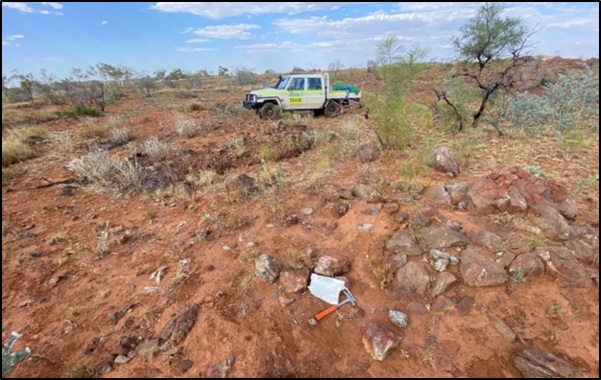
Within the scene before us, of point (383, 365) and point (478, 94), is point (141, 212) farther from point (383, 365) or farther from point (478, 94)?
point (478, 94)

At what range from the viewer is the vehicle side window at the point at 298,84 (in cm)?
977

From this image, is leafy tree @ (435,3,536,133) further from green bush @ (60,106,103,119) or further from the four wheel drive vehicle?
green bush @ (60,106,103,119)

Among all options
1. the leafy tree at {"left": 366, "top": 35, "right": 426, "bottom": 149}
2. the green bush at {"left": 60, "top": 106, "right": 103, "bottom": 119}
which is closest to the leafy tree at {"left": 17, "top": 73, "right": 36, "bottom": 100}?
the green bush at {"left": 60, "top": 106, "right": 103, "bottom": 119}

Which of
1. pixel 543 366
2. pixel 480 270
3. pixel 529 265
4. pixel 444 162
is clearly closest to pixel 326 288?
pixel 480 270

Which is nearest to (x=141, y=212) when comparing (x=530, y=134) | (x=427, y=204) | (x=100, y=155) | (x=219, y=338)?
(x=100, y=155)

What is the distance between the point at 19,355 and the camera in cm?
222

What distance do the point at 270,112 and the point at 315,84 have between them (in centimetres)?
186

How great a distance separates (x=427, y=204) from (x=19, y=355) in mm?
4219

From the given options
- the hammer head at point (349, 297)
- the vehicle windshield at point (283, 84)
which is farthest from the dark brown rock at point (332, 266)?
the vehicle windshield at point (283, 84)

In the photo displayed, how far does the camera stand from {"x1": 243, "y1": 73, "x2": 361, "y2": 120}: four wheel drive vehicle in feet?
32.0

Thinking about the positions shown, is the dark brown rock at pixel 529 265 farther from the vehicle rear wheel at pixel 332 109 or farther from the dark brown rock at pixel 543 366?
the vehicle rear wheel at pixel 332 109

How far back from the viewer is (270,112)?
32.5ft

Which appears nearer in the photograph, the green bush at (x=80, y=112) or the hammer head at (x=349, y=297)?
the hammer head at (x=349, y=297)

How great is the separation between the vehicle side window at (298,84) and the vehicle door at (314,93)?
21 centimetres
